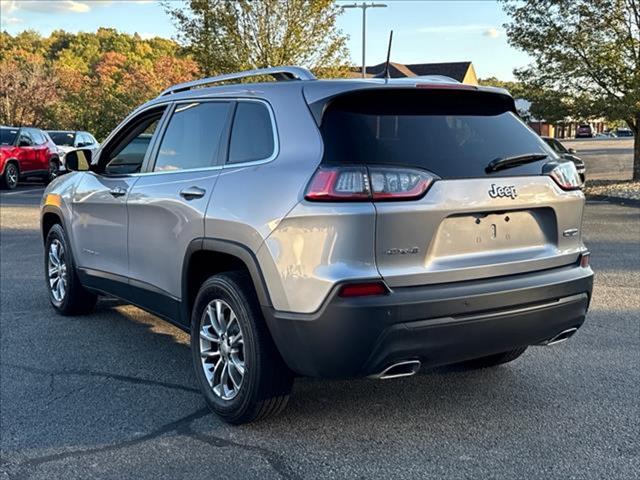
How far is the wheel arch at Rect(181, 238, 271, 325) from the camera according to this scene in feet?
11.6

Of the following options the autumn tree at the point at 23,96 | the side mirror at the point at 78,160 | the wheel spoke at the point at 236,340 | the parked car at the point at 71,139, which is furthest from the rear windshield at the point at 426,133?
the autumn tree at the point at 23,96

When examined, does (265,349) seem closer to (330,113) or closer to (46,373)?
(330,113)

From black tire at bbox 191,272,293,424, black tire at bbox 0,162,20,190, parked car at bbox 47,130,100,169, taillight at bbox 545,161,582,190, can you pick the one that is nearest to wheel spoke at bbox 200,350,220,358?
black tire at bbox 191,272,293,424

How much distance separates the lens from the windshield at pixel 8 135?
1919 centimetres

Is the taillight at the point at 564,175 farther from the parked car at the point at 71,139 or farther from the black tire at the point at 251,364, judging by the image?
the parked car at the point at 71,139

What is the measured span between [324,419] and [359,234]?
1.28 meters

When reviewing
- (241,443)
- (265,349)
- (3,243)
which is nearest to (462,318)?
(265,349)

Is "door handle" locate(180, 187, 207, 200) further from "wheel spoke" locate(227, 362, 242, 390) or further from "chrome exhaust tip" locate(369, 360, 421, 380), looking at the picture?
"chrome exhaust tip" locate(369, 360, 421, 380)

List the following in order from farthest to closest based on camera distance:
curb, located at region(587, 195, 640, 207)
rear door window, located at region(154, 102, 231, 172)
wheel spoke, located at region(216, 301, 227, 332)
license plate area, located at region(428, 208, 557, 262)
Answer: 1. curb, located at region(587, 195, 640, 207)
2. rear door window, located at region(154, 102, 231, 172)
3. wheel spoke, located at region(216, 301, 227, 332)
4. license plate area, located at region(428, 208, 557, 262)

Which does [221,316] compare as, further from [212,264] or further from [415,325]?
[415,325]

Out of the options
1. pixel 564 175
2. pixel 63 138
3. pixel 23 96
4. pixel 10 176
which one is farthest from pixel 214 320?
pixel 23 96

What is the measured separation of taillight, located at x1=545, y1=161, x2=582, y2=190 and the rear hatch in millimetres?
42

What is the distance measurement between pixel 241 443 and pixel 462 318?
132 centimetres

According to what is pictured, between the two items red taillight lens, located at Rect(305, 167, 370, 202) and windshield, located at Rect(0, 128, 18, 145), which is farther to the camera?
windshield, located at Rect(0, 128, 18, 145)
